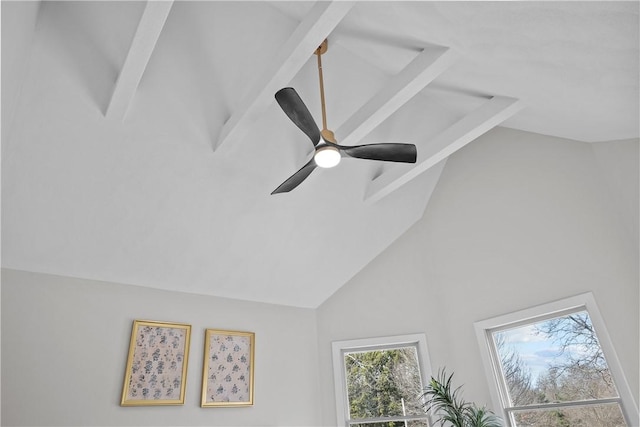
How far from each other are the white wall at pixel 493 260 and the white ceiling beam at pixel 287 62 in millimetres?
2550

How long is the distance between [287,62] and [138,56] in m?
0.90

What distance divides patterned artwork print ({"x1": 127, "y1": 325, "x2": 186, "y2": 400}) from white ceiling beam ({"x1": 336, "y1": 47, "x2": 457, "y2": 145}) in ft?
7.82

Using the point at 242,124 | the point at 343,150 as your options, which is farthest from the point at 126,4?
the point at 343,150

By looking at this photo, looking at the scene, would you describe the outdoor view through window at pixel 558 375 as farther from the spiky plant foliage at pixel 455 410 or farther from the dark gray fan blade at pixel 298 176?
the dark gray fan blade at pixel 298 176

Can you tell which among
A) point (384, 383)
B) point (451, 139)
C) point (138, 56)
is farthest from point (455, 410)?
point (138, 56)

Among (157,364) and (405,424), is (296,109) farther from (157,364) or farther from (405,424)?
(405,424)

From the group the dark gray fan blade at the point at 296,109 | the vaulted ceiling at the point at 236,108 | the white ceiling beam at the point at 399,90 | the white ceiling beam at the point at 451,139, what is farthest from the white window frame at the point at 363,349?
the dark gray fan blade at the point at 296,109

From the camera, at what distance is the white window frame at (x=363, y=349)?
4.28m

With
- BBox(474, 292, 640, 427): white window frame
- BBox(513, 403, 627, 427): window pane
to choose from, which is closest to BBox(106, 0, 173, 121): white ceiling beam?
BBox(474, 292, 640, 427): white window frame

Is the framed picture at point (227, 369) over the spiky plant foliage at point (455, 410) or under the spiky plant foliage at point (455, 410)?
over

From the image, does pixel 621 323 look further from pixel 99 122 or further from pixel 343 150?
pixel 99 122

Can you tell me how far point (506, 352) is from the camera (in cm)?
394

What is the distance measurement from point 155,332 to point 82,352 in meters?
0.59

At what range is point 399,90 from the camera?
9.95 ft
